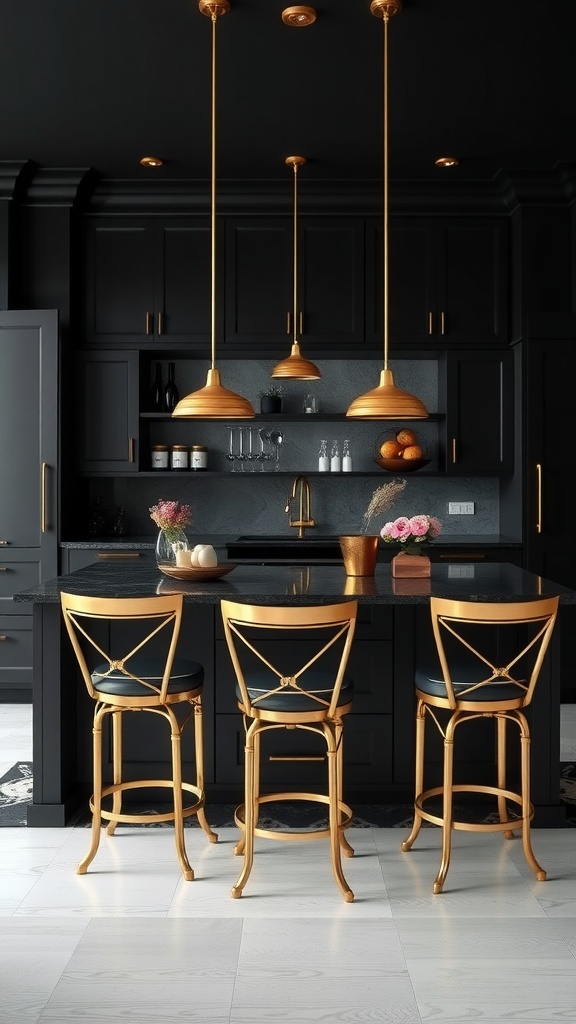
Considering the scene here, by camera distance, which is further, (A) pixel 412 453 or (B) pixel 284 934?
(A) pixel 412 453

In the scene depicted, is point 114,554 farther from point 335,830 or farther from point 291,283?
point 335,830

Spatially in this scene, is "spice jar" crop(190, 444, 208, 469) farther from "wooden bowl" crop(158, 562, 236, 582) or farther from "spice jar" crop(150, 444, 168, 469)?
"wooden bowl" crop(158, 562, 236, 582)

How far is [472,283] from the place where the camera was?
5719mm

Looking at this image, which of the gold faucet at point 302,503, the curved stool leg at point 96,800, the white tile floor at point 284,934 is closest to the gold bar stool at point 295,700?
the white tile floor at point 284,934

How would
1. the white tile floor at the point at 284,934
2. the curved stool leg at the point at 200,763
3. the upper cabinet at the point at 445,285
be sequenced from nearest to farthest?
the white tile floor at the point at 284,934 → the curved stool leg at the point at 200,763 → the upper cabinet at the point at 445,285

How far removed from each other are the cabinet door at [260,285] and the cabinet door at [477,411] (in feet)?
3.47

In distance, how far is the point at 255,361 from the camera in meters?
6.21

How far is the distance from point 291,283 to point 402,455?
124 cm

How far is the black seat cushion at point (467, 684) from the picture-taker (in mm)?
3057

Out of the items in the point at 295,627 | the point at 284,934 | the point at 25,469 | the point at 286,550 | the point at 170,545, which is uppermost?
the point at 25,469

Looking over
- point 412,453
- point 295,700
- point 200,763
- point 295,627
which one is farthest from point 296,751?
point 412,453

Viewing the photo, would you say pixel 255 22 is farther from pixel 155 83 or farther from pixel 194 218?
pixel 194 218

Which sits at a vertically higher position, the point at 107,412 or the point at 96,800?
the point at 107,412

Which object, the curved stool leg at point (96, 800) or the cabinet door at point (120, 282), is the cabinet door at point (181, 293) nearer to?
the cabinet door at point (120, 282)
